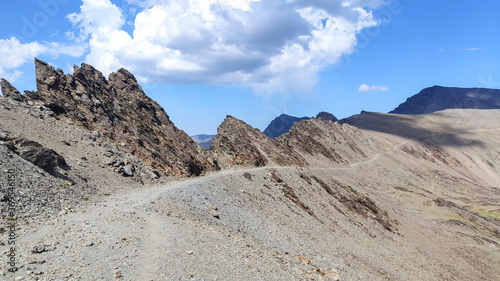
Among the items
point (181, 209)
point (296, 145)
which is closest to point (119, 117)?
point (181, 209)

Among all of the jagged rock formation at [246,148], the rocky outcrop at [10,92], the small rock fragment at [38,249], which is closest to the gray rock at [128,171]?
the rocky outcrop at [10,92]

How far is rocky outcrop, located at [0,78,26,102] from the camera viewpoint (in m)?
38.1

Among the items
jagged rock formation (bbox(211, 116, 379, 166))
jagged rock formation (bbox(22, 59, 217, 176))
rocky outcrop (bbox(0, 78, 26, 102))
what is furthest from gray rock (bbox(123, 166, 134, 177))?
jagged rock formation (bbox(211, 116, 379, 166))

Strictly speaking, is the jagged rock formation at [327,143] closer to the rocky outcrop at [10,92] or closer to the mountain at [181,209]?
the mountain at [181,209]

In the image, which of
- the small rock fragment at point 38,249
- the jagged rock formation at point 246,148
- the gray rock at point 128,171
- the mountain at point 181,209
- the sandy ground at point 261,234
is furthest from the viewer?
the jagged rock formation at point 246,148

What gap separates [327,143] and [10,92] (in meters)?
97.3

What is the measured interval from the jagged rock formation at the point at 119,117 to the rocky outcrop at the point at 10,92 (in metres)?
1.61

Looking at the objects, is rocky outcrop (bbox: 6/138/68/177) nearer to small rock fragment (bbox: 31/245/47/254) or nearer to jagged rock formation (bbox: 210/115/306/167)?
small rock fragment (bbox: 31/245/47/254)

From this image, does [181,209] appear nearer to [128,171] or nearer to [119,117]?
[128,171]

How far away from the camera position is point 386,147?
148500mm

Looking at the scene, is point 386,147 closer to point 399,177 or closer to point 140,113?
point 399,177

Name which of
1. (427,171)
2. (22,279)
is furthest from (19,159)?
(427,171)

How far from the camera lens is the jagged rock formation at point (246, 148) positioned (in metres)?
63.4

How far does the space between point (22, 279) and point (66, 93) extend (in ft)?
140
